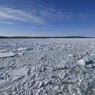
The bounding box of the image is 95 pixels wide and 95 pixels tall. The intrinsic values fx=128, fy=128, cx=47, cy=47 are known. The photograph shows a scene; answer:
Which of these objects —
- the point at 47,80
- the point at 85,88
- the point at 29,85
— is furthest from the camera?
the point at 47,80

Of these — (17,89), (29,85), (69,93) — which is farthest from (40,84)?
(69,93)

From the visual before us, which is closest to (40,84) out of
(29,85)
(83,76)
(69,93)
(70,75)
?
(29,85)

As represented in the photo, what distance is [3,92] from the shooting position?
8.39 feet

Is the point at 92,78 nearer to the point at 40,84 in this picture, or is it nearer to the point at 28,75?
the point at 40,84

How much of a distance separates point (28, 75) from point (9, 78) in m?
0.51

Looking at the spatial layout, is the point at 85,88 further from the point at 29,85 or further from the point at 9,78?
the point at 9,78

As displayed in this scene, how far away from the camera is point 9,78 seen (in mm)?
3332

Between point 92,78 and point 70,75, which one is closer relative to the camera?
point 92,78

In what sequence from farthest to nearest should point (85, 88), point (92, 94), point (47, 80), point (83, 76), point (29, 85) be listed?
point (83, 76) < point (47, 80) < point (29, 85) < point (85, 88) < point (92, 94)

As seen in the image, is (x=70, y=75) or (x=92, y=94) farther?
(x=70, y=75)

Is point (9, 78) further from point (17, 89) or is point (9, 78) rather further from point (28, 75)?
point (17, 89)

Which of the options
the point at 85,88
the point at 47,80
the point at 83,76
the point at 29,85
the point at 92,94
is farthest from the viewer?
the point at 83,76

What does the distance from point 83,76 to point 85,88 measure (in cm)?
75

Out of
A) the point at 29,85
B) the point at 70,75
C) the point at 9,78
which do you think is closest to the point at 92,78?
the point at 70,75
